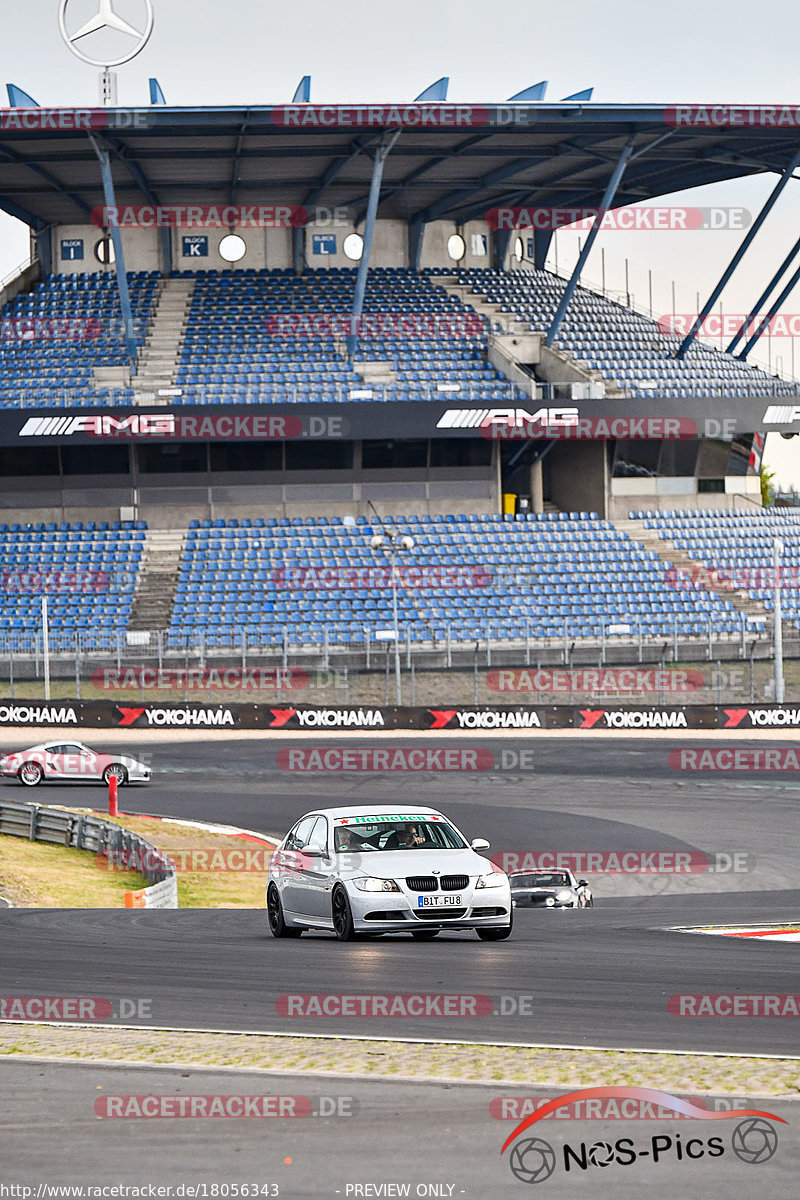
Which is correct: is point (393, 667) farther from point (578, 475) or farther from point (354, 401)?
point (578, 475)

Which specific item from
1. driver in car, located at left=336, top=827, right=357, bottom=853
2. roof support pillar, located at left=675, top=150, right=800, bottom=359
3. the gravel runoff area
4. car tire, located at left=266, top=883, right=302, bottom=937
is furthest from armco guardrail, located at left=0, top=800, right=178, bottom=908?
roof support pillar, located at left=675, top=150, right=800, bottom=359

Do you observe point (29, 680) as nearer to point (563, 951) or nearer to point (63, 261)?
point (63, 261)

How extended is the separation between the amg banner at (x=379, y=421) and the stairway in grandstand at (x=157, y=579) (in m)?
3.32

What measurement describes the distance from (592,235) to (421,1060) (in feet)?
152

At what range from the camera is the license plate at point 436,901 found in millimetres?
13016

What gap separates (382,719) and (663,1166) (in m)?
32.9

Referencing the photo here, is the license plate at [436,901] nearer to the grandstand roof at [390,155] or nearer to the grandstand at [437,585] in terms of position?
the grandstand at [437,585]

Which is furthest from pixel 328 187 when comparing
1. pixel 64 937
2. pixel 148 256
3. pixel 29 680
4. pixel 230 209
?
pixel 64 937

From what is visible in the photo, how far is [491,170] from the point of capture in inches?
2095

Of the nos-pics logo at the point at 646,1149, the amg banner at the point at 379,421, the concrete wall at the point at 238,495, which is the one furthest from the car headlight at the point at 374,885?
the concrete wall at the point at 238,495

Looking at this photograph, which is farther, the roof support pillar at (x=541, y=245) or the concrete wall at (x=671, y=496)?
the roof support pillar at (x=541, y=245)

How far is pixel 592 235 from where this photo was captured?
169 feet

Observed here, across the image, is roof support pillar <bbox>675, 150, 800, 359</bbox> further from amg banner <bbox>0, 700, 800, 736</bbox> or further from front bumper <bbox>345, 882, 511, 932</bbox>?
front bumper <bbox>345, 882, 511, 932</bbox>

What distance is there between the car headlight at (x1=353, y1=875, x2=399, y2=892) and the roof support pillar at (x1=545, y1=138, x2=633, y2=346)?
39329mm
